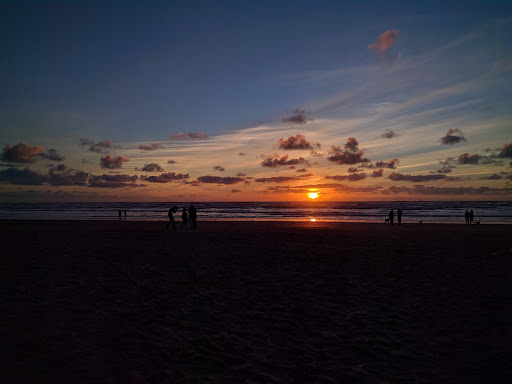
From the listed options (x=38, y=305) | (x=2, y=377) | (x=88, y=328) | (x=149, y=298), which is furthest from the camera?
(x=149, y=298)

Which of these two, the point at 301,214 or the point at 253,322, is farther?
the point at 301,214

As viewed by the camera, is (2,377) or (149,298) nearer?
(2,377)

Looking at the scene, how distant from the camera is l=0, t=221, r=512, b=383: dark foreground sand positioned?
4.99 metres

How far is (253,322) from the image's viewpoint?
23.5 feet

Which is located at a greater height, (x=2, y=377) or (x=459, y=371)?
(x=2, y=377)

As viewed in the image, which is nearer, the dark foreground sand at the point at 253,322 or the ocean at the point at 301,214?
the dark foreground sand at the point at 253,322

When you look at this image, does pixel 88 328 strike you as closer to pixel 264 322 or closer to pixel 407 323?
pixel 264 322

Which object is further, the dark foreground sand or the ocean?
the ocean

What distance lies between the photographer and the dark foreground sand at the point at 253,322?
16.4ft

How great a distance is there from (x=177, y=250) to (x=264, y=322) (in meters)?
11.8

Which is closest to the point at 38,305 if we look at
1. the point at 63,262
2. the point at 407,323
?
the point at 63,262

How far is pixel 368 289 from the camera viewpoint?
32.8ft

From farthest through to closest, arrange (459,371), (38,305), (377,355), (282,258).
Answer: (282,258) → (38,305) → (377,355) → (459,371)

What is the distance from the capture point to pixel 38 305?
25.2 feet
